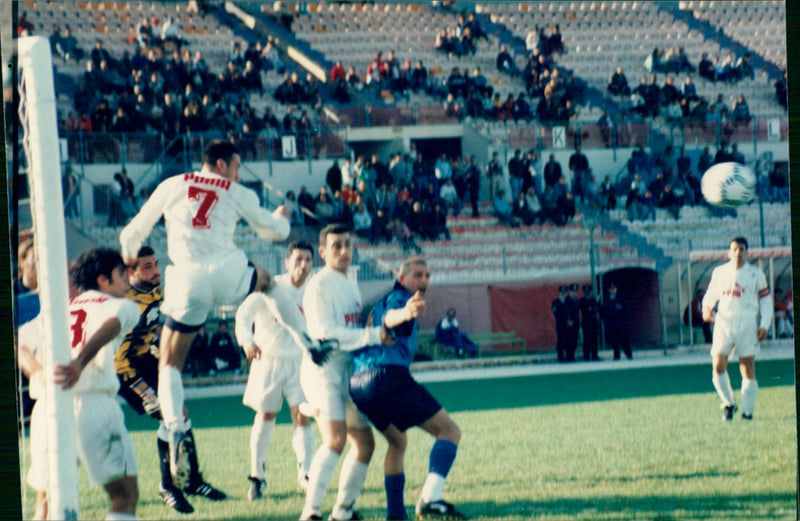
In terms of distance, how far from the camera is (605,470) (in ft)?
19.0

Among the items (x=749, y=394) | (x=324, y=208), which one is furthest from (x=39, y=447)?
(x=749, y=394)

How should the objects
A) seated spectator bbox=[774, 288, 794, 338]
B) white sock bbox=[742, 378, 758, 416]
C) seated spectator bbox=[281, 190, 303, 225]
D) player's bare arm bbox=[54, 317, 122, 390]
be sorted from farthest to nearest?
seated spectator bbox=[774, 288, 794, 338]
seated spectator bbox=[281, 190, 303, 225]
white sock bbox=[742, 378, 758, 416]
player's bare arm bbox=[54, 317, 122, 390]

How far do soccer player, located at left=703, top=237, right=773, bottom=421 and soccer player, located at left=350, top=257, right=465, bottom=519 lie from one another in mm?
3178

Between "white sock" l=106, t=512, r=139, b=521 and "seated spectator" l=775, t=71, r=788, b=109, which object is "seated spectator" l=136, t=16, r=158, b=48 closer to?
"white sock" l=106, t=512, r=139, b=521

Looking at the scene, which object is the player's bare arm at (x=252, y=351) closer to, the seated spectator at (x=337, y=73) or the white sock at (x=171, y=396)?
the white sock at (x=171, y=396)

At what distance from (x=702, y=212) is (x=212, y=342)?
4.67 m

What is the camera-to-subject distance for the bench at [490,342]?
29.2ft

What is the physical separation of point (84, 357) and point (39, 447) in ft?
2.01

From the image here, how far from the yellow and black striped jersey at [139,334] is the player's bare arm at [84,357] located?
154 cm

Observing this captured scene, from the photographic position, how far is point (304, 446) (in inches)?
234

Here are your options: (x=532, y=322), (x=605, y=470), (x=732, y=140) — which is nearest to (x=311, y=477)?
(x=605, y=470)

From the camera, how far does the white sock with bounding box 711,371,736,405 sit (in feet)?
23.8

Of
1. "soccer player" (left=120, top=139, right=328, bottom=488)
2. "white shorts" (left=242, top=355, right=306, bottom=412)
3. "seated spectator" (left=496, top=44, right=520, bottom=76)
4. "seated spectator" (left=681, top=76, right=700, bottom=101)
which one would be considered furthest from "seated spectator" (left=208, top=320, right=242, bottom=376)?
"seated spectator" (left=681, top=76, right=700, bottom=101)

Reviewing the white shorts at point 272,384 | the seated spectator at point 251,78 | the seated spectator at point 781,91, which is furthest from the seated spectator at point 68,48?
the seated spectator at point 781,91
